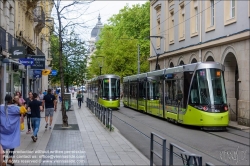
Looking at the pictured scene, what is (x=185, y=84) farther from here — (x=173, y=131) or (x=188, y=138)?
(x=188, y=138)

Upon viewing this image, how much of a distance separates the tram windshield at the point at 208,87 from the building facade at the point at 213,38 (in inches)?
114

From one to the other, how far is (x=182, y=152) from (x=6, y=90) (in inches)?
788

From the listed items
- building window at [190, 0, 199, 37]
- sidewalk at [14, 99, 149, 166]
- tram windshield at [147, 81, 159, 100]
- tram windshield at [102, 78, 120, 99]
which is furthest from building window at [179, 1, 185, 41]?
sidewalk at [14, 99, 149, 166]

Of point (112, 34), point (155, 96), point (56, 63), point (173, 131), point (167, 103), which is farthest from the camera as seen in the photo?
point (112, 34)

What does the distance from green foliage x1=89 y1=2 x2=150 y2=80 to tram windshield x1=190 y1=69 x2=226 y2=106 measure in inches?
1479

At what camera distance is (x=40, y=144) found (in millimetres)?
13750

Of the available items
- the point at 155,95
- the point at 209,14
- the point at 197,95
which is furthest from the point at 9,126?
the point at 209,14

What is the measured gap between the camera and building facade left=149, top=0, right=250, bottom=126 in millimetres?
23766

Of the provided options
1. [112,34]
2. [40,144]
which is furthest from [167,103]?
[112,34]

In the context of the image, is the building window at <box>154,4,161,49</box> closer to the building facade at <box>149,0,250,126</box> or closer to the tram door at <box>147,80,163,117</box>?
the building facade at <box>149,0,250,126</box>

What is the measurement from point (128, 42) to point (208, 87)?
133 feet

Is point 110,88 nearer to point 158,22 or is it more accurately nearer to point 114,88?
point 114,88

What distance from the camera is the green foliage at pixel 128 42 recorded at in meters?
60.6

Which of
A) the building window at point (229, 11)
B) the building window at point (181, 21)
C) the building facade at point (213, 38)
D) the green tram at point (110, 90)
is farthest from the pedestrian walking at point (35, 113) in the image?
the building window at point (181, 21)
